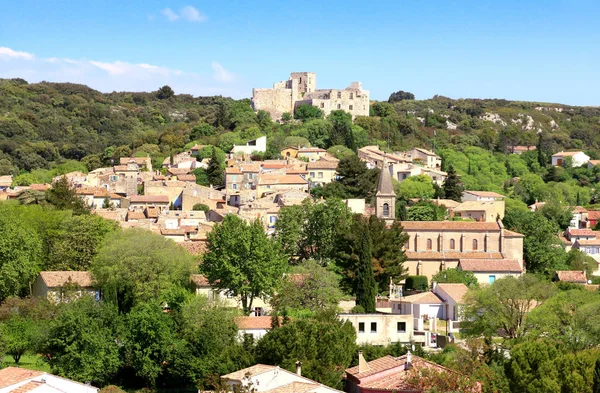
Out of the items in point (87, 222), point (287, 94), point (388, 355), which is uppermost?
point (287, 94)

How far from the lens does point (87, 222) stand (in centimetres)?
4947

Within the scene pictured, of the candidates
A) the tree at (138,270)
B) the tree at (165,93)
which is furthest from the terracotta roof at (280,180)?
the tree at (165,93)

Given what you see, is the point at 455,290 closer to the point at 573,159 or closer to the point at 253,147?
the point at 253,147

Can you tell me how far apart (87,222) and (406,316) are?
1777 centimetres

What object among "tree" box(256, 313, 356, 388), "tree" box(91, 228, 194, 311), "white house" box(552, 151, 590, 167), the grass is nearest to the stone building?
"white house" box(552, 151, 590, 167)

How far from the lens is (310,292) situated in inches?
1690

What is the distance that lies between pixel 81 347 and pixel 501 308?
54.0 ft

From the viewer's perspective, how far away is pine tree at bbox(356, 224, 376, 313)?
4369cm

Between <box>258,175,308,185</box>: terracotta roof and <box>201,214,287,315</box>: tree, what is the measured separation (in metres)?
24.9

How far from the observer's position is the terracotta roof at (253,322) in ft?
126

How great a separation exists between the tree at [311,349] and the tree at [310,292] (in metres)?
6.43

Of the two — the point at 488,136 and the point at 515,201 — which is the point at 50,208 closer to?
the point at 515,201

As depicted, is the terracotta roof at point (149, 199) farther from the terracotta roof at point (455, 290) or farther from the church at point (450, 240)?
the terracotta roof at point (455, 290)

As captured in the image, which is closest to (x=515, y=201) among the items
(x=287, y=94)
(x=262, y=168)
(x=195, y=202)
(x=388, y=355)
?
(x=262, y=168)
